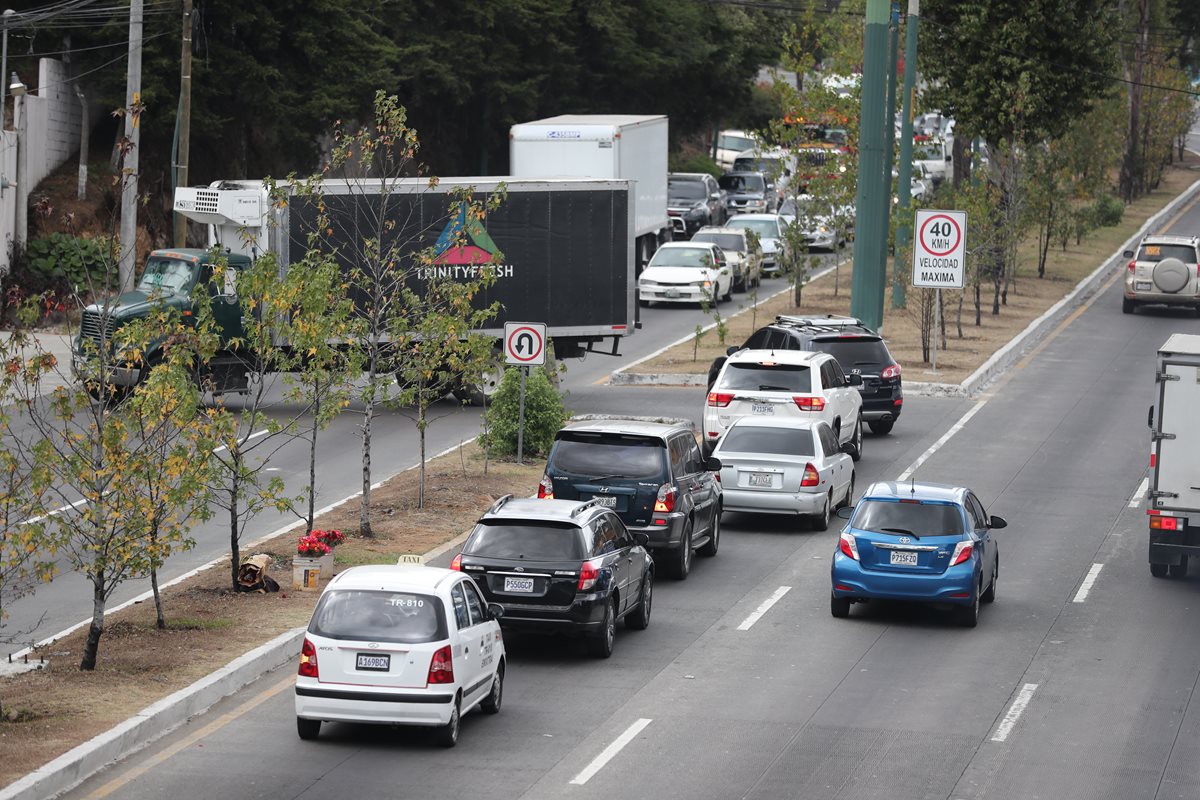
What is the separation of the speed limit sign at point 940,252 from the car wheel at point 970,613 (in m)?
20.2

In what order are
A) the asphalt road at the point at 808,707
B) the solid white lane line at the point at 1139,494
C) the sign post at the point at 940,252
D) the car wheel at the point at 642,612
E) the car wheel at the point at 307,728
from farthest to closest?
the sign post at the point at 940,252, the solid white lane line at the point at 1139,494, the car wheel at the point at 642,612, the car wheel at the point at 307,728, the asphalt road at the point at 808,707

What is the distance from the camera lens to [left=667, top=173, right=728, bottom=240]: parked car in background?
61.0 m

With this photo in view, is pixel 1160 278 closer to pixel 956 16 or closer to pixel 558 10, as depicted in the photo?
pixel 956 16

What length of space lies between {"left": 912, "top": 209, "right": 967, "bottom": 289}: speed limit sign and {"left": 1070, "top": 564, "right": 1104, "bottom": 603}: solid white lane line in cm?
1687

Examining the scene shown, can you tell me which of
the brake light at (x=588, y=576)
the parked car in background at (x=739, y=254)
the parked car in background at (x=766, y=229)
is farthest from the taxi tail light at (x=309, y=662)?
the parked car in background at (x=766, y=229)

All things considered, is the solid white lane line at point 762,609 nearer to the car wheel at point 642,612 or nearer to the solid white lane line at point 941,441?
the car wheel at point 642,612

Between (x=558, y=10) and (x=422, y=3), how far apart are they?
5.92m

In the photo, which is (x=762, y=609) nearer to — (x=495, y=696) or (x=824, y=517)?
(x=824, y=517)

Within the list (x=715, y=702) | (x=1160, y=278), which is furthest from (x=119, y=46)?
(x=715, y=702)

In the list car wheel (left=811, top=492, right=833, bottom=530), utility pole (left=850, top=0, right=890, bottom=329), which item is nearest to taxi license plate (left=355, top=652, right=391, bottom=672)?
car wheel (left=811, top=492, right=833, bottom=530)

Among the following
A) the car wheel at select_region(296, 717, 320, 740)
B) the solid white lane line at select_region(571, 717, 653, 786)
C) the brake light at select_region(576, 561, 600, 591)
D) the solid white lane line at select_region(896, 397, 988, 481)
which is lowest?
the solid white lane line at select_region(571, 717, 653, 786)

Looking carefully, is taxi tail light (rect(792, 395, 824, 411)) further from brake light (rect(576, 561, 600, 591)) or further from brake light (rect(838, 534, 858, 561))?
brake light (rect(576, 561, 600, 591))

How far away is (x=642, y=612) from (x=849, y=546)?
94.0 inches

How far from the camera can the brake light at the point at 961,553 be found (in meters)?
19.1
